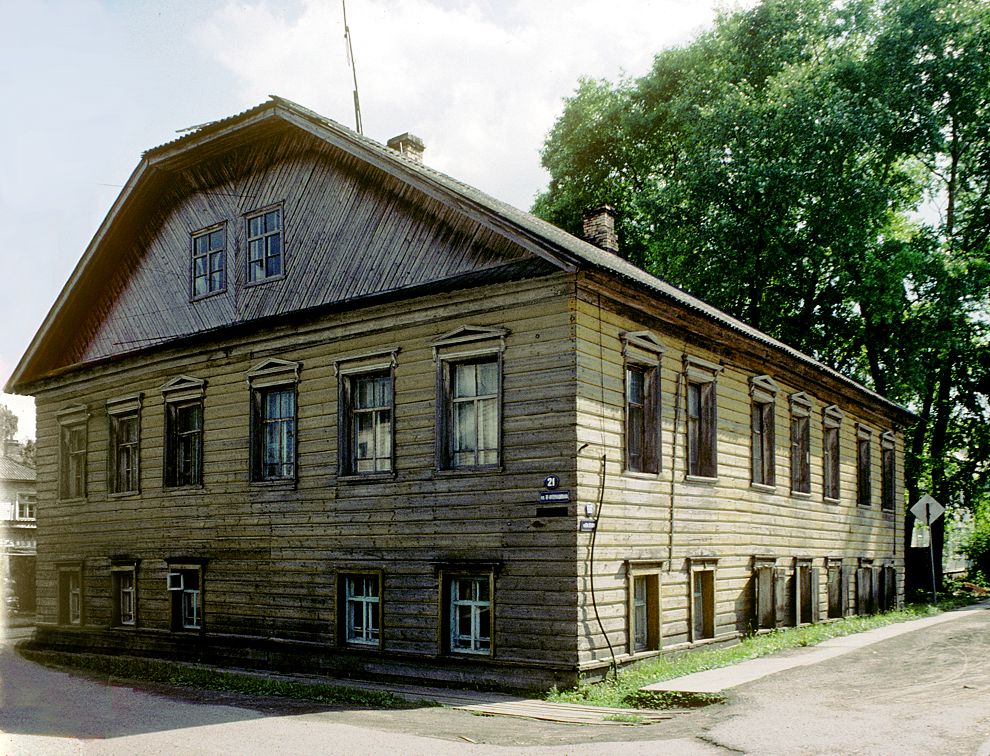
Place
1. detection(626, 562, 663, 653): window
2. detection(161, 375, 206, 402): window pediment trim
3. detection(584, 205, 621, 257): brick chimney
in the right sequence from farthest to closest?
detection(584, 205, 621, 257): brick chimney < detection(161, 375, 206, 402): window pediment trim < detection(626, 562, 663, 653): window

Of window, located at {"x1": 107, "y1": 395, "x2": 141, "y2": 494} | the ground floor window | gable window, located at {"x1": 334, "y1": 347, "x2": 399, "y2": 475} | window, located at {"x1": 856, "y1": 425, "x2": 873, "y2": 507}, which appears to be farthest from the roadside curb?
window, located at {"x1": 107, "y1": 395, "x2": 141, "y2": 494}

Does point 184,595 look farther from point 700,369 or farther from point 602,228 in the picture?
point 602,228

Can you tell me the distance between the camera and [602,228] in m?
23.8

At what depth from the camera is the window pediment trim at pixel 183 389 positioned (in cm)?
2067

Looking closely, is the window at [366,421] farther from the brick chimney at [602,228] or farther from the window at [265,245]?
the brick chimney at [602,228]

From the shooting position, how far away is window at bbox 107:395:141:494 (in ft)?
73.6

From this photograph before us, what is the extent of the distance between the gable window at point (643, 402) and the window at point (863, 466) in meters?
13.9

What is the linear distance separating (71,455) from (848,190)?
24.4 m

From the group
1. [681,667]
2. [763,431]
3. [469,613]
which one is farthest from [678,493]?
[763,431]

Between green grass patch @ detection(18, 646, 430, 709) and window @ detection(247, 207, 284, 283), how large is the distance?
749 centimetres

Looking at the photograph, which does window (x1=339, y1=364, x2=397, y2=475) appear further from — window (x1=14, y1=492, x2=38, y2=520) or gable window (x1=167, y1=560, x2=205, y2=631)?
window (x1=14, y1=492, x2=38, y2=520)

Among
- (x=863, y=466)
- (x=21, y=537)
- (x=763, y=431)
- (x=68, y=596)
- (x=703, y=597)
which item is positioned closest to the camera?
(x=703, y=597)

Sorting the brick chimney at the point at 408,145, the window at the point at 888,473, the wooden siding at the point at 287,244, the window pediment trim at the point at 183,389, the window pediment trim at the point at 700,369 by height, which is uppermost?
the brick chimney at the point at 408,145

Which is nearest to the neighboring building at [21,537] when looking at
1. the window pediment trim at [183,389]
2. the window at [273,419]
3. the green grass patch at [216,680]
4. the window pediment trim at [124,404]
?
the window pediment trim at [124,404]
